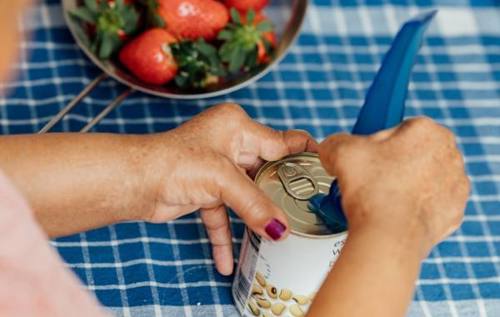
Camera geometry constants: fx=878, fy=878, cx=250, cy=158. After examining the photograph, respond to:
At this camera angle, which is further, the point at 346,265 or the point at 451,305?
the point at 451,305

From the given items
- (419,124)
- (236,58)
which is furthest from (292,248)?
(236,58)

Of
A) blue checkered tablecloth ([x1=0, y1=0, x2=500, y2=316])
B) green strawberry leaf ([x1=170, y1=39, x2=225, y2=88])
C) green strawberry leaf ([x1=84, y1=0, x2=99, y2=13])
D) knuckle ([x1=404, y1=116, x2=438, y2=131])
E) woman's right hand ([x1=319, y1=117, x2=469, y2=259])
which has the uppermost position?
knuckle ([x1=404, y1=116, x2=438, y2=131])

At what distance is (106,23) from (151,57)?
7cm

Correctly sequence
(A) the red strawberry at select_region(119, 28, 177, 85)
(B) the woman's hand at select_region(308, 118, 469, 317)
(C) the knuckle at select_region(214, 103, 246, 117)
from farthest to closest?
1. (A) the red strawberry at select_region(119, 28, 177, 85)
2. (C) the knuckle at select_region(214, 103, 246, 117)
3. (B) the woman's hand at select_region(308, 118, 469, 317)

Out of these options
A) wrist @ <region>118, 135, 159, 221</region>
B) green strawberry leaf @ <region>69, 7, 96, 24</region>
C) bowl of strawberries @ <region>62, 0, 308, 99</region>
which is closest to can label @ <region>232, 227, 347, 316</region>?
wrist @ <region>118, 135, 159, 221</region>

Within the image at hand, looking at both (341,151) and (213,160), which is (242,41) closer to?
(213,160)

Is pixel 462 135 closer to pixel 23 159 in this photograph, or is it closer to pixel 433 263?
pixel 433 263

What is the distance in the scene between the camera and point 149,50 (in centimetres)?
97

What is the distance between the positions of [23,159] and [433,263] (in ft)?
1.46

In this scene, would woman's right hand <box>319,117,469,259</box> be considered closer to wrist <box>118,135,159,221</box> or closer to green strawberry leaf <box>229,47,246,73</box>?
wrist <box>118,135,159,221</box>

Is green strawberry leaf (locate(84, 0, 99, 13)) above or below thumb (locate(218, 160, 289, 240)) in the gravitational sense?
above

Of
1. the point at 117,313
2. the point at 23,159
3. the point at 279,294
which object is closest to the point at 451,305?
the point at 279,294

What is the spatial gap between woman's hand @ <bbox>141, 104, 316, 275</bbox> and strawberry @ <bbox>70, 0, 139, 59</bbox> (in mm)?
213

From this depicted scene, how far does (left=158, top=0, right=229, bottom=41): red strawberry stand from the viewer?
995 millimetres
